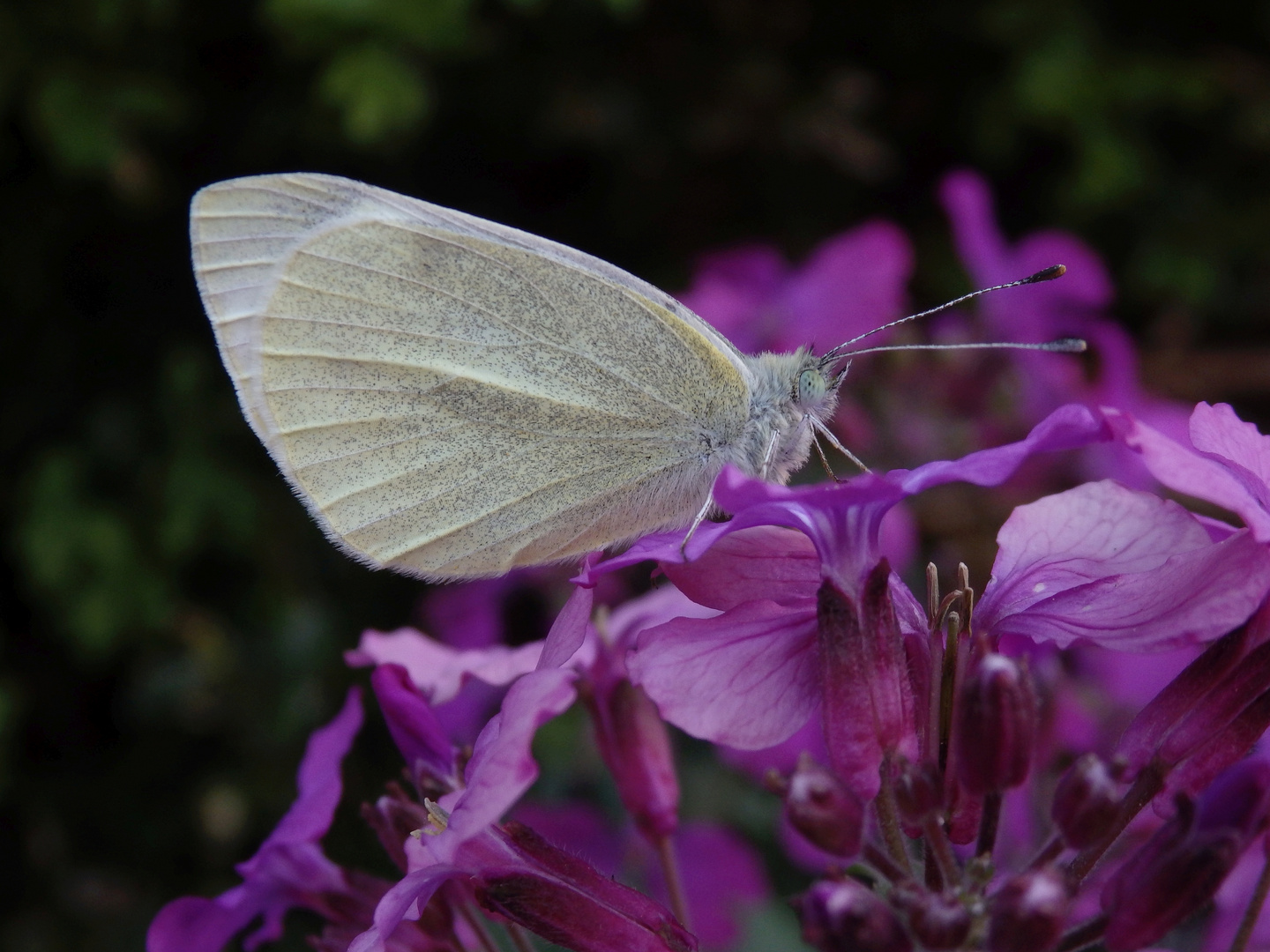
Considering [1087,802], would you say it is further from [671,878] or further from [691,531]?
[671,878]

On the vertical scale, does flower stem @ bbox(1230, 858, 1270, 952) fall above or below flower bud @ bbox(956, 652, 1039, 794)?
below

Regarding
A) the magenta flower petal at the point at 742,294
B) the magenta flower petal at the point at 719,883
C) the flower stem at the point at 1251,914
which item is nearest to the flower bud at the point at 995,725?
the flower stem at the point at 1251,914

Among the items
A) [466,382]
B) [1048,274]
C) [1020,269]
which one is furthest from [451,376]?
[1020,269]

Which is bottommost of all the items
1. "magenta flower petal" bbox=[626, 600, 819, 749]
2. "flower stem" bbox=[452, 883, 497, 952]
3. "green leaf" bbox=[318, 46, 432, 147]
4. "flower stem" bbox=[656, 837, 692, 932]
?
"flower stem" bbox=[656, 837, 692, 932]

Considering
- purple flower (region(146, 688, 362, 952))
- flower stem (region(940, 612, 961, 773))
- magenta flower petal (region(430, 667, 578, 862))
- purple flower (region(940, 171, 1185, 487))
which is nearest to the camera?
magenta flower petal (region(430, 667, 578, 862))

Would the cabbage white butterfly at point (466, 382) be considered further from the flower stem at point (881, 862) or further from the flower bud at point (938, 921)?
the flower bud at point (938, 921)

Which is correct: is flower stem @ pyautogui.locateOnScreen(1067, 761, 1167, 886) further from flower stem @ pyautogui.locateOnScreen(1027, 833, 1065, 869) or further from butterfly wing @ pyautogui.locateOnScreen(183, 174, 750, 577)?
butterfly wing @ pyautogui.locateOnScreen(183, 174, 750, 577)

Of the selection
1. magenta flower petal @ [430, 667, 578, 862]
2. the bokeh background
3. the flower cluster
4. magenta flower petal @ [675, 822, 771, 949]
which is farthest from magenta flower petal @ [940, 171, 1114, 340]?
magenta flower petal @ [430, 667, 578, 862]

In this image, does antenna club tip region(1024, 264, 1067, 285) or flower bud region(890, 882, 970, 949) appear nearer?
flower bud region(890, 882, 970, 949)
